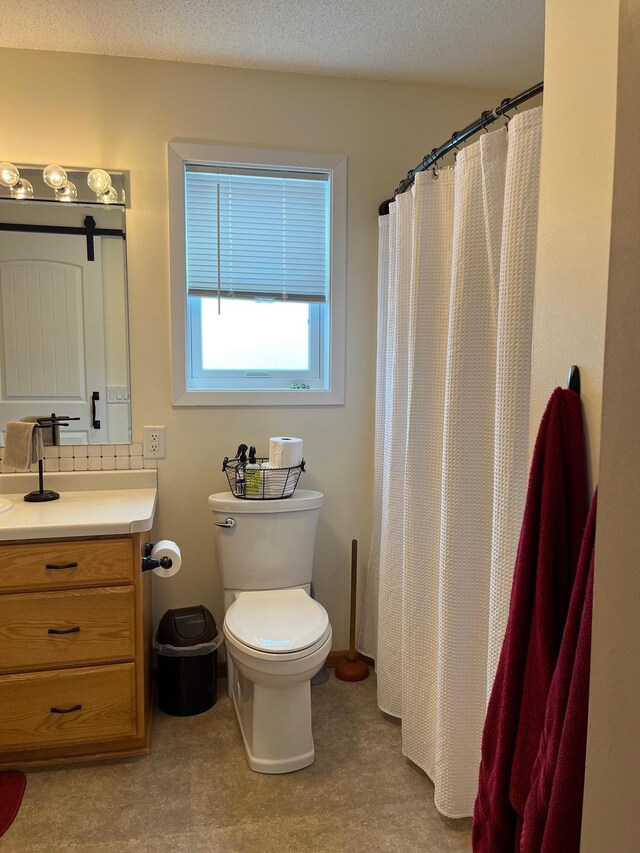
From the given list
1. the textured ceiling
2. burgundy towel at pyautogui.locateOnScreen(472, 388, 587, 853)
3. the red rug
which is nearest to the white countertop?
the red rug

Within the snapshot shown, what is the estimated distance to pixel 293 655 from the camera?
6.48 ft

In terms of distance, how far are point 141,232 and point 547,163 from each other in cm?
183

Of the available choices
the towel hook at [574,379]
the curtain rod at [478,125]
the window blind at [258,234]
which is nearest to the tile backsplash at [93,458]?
the window blind at [258,234]

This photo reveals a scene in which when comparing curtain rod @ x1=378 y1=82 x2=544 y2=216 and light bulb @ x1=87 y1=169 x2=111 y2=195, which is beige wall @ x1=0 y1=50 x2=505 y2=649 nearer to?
light bulb @ x1=87 y1=169 x2=111 y2=195

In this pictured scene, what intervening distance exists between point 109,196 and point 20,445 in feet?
3.36

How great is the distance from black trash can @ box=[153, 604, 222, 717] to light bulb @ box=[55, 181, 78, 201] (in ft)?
5.60

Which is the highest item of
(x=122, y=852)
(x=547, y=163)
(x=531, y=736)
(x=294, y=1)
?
(x=294, y=1)

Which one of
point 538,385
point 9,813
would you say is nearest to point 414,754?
point 9,813

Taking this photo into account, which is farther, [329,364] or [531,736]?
[329,364]

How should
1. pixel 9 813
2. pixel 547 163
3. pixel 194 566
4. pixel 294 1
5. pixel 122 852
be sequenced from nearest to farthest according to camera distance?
pixel 547 163 < pixel 122 852 < pixel 9 813 < pixel 294 1 < pixel 194 566

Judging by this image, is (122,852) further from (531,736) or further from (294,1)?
(294,1)

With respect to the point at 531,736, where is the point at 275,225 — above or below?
above

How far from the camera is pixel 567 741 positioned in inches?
34.3

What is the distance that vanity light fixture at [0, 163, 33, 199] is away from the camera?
2.33 m
